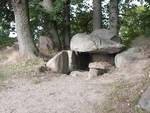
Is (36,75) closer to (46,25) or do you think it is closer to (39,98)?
(39,98)

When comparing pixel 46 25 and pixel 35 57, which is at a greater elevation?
pixel 46 25

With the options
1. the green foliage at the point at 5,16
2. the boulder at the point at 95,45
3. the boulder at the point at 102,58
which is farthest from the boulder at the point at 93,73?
the green foliage at the point at 5,16

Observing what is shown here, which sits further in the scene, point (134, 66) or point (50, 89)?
point (134, 66)

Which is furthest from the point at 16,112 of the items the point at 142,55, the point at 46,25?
the point at 46,25

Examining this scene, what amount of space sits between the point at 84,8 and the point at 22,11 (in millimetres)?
A: 5432

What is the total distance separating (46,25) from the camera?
710 inches

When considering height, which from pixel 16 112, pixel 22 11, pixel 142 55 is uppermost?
pixel 22 11

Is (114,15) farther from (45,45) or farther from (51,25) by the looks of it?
(45,45)

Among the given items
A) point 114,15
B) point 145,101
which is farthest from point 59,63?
point 145,101

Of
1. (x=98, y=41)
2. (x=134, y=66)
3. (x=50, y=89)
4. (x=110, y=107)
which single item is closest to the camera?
(x=110, y=107)

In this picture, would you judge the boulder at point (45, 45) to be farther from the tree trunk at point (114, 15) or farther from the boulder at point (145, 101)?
the boulder at point (145, 101)

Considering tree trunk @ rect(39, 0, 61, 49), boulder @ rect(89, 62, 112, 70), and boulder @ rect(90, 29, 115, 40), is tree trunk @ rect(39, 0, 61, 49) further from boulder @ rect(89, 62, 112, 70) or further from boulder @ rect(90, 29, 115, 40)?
boulder @ rect(89, 62, 112, 70)

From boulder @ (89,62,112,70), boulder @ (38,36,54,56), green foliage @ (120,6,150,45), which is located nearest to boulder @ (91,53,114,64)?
boulder @ (89,62,112,70)

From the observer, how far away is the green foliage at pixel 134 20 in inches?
781
